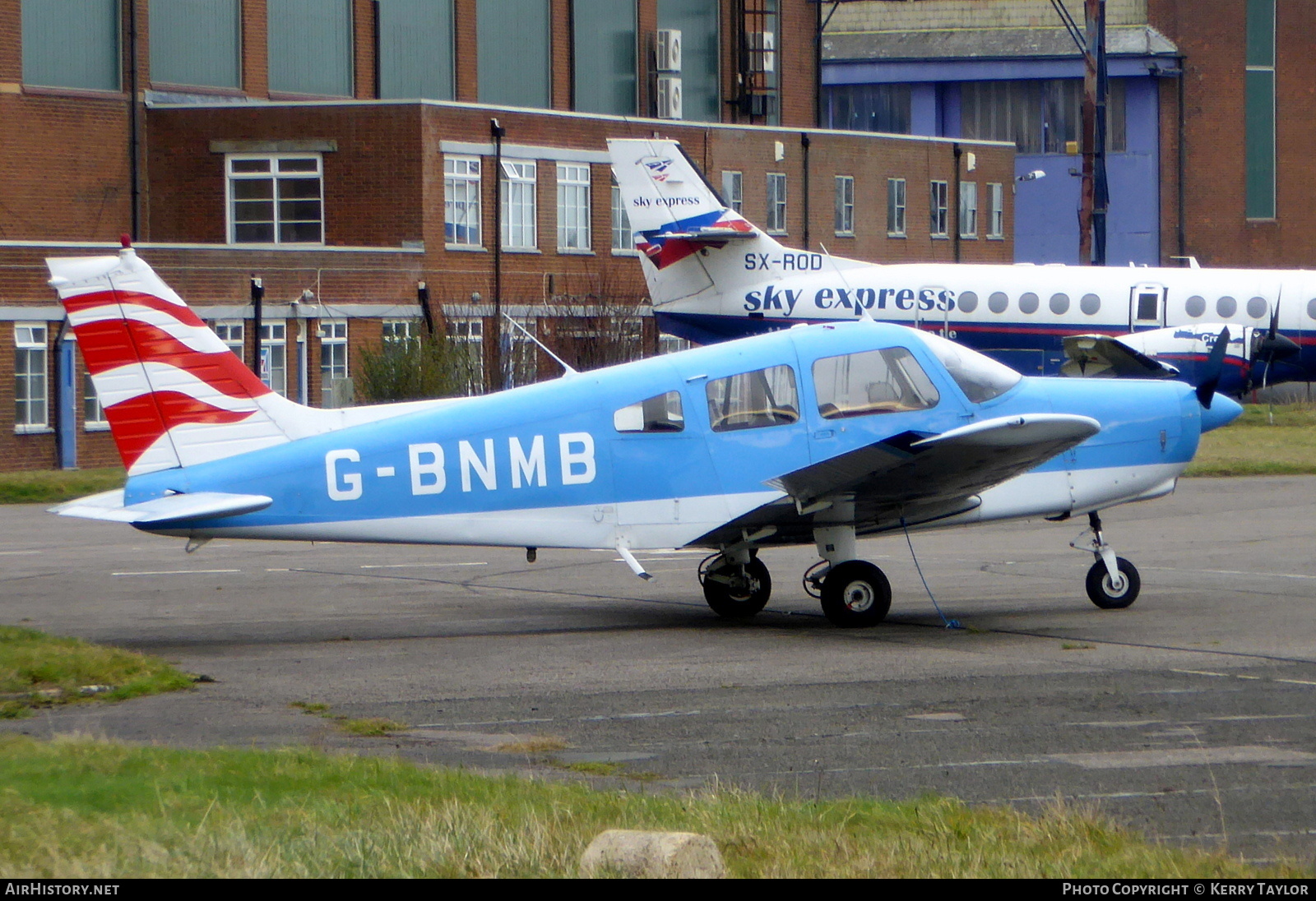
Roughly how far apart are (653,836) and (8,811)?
9.08ft

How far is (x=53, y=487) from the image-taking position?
26.6 m

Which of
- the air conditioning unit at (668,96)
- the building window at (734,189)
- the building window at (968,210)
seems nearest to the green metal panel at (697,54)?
the air conditioning unit at (668,96)

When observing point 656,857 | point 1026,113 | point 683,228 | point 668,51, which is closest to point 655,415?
point 656,857

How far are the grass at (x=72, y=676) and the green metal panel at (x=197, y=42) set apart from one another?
34.7m

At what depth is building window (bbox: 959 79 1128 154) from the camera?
7256cm

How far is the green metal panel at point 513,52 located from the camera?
4972cm

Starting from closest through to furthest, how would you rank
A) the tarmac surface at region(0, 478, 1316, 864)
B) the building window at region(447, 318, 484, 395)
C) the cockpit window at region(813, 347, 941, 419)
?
the tarmac surface at region(0, 478, 1316, 864), the cockpit window at region(813, 347, 941, 419), the building window at region(447, 318, 484, 395)

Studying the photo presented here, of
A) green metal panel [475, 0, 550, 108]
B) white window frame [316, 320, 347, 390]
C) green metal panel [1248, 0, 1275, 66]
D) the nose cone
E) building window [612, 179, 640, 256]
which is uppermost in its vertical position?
green metal panel [1248, 0, 1275, 66]

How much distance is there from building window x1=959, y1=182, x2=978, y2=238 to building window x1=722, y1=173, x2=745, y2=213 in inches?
413

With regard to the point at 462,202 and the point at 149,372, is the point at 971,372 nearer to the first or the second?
the point at 149,372

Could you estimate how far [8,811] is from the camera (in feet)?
21.8

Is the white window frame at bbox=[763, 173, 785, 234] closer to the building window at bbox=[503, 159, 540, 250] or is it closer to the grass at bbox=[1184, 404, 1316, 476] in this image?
the building window at bbox=[503, 159, 540, 250]

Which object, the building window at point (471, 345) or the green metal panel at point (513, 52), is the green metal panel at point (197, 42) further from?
the building window at point (471, 345)

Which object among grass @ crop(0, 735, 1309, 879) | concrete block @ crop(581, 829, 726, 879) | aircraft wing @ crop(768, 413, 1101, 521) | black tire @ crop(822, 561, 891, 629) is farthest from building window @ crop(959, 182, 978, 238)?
concrete block @ crop(581, 829, 726, 879)
